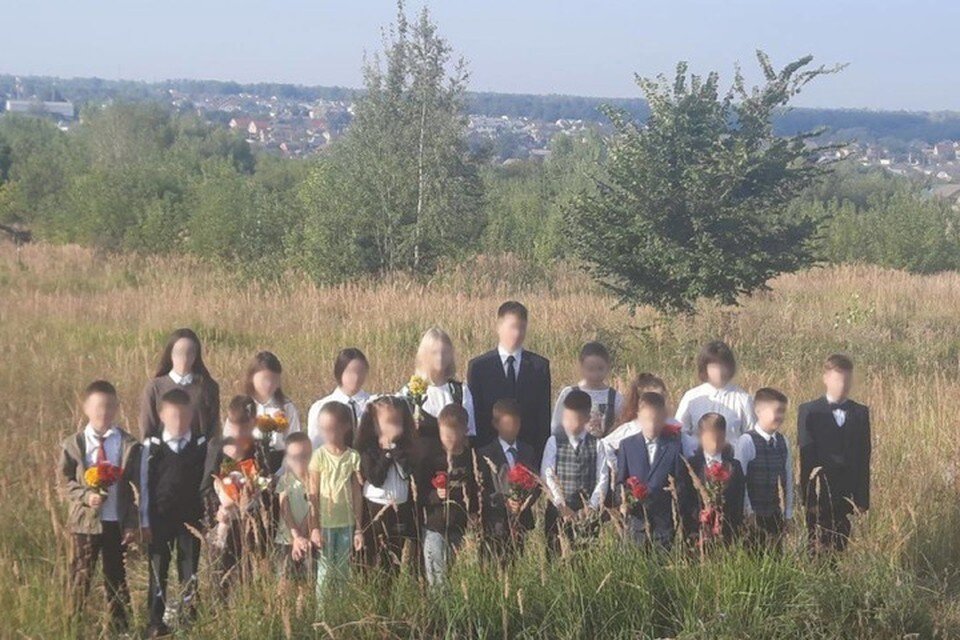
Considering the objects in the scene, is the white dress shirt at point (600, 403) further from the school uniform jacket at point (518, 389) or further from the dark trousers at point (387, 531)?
the dark trousers at point (387, 531)

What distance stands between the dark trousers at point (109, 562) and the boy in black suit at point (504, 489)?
1812 millimetres

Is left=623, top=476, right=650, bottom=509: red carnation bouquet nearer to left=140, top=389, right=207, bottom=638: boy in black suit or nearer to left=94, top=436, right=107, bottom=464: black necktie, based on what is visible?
left=140, top=389, right=207, bottom=638: boy in black suit

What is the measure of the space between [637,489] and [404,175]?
15.3 meters

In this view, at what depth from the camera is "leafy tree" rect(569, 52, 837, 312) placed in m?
12.7

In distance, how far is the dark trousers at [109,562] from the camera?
17.2ft

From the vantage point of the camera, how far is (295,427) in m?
6.07

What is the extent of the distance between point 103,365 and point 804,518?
732cm

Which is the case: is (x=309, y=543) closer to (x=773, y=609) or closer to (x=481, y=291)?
(x=773, y=609)

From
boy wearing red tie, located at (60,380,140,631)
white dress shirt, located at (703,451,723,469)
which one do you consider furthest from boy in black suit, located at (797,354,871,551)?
boy wearing red tie, located at (60,380,140,631)

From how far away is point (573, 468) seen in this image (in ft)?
19.2

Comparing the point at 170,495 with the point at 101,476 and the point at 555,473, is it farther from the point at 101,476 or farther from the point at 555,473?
the point at 555,473

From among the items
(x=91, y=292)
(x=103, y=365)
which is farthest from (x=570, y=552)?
(x=91, y=292)

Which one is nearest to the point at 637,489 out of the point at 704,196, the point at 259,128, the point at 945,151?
the point at 704,196

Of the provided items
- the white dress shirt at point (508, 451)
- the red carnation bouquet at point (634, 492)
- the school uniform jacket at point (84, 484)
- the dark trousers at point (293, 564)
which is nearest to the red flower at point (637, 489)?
the red carnation bouquet at point (634, 492)
